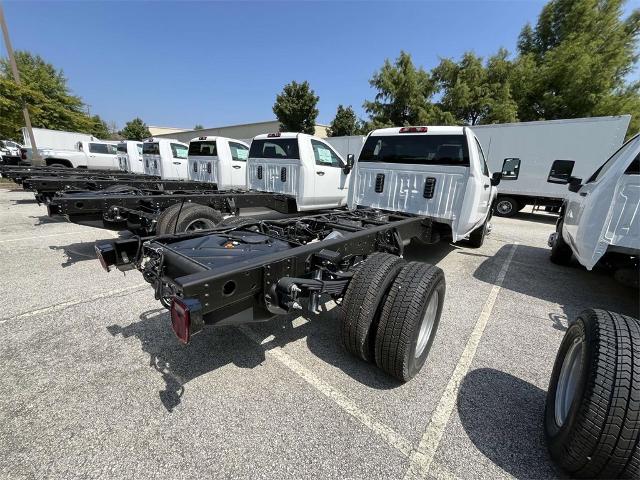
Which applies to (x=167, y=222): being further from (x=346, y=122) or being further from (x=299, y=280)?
(x=346, y=122)

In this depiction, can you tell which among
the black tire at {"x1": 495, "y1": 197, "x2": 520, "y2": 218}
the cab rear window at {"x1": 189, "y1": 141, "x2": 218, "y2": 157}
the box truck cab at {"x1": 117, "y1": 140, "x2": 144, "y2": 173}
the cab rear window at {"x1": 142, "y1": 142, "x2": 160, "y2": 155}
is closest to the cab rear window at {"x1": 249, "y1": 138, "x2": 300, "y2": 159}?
the cab rear window at {"x1": 189, "y1": 141, "x2": 218, "y2": 157}

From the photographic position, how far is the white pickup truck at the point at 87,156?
16.2 meters

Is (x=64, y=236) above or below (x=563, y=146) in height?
below

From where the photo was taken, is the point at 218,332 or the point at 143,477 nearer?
the point at 143,477

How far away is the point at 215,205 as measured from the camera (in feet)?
18.8

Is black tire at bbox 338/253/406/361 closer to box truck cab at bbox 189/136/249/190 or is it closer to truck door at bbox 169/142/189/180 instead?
box truck cab at bbox 189/136/249/190

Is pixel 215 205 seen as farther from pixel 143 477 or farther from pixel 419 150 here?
pixel 143 477

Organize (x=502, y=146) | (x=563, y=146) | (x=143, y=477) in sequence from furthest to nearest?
(x=502, y=146), (x=563, y=146), (x=143, y=477)

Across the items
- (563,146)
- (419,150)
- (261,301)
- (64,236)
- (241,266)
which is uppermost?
→ (563,146)

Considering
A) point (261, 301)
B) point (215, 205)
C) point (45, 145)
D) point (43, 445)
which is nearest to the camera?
point (43, 445)

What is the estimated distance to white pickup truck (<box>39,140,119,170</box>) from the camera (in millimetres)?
16219

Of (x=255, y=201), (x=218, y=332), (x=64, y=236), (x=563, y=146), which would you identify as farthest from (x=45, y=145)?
(x=563, y=146)

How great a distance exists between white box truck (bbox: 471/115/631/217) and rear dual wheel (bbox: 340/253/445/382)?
8.31m

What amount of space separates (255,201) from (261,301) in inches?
185
